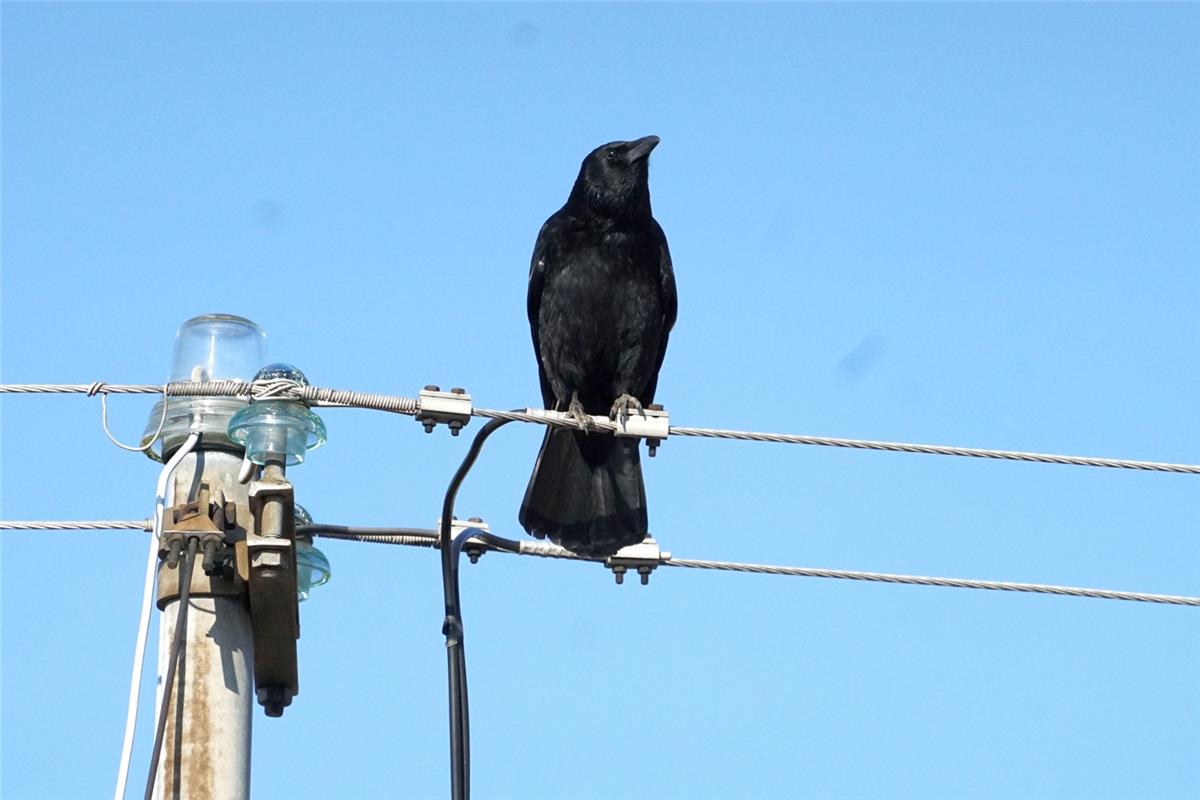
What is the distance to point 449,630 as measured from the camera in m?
3.50

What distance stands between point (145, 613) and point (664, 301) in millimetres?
3916

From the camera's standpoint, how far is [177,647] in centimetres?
308

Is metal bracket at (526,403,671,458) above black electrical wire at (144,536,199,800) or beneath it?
above

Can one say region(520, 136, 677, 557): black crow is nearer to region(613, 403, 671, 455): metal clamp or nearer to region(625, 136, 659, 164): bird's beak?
region(625, 136, 659, 164): bird's beak

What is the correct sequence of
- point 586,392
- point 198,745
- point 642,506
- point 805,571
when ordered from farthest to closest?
point 586,392, point 642,506, point 805,571, point 198,745

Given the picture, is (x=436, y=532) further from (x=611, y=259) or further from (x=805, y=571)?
(x=611, y=259)

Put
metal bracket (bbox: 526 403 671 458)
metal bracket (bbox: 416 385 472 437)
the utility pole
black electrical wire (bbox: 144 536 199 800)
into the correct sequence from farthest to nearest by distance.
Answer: metal bracket (bbox: 526 403 671 458) → metal bracket (bbox: 416 385 472 437) → the utility pole → black electrical wire (bbox: 144 536 199 800)

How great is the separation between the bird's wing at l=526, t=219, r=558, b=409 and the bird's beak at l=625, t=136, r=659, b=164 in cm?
45

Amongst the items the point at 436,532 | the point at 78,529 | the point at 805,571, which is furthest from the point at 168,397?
the point at 805,571

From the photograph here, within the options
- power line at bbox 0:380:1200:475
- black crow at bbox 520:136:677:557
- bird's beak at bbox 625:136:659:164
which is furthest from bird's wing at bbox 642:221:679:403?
power line at bbox 0:380:1200:475

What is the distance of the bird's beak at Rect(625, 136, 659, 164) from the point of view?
22.8 feet

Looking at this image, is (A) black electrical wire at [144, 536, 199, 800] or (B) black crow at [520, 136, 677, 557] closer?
(A) black electrical wire at [144, 536, 199, 800]

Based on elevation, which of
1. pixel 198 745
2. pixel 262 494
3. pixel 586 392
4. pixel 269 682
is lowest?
pixel 198 745

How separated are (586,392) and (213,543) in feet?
11.3
